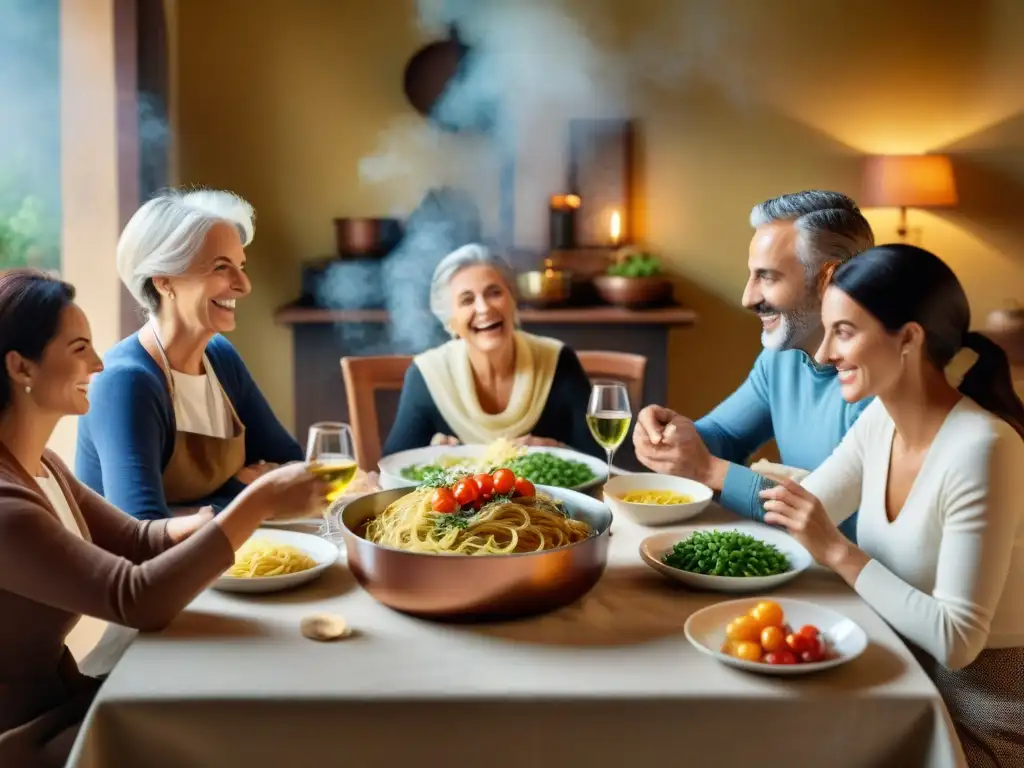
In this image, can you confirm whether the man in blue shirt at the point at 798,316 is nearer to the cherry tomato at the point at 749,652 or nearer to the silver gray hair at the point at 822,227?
the silver gray hair at the point at 822,227

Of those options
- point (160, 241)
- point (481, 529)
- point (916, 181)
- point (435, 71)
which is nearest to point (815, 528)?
point (481, 529)

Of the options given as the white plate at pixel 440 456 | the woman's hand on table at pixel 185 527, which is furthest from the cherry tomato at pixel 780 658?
the woman's hand on table at pixel 185 527

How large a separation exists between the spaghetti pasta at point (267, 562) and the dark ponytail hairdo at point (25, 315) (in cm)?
38

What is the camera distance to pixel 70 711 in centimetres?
140

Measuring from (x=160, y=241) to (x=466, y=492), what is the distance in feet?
3.31

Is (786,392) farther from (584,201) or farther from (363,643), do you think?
(584,201)

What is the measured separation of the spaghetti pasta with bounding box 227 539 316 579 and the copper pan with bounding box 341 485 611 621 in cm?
15

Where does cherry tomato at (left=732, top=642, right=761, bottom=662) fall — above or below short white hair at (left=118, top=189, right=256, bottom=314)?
below

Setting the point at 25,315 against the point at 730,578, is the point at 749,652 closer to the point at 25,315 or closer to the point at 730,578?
the point at 730,578

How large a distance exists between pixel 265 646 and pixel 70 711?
1.15 ft

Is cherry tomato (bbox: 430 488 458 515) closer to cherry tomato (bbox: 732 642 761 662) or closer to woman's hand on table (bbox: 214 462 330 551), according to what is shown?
woman's hand on table (bbox: 214 462 330 551)

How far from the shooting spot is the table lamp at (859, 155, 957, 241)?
14.0ft

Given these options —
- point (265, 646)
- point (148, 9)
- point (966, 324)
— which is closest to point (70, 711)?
point (265, 646)

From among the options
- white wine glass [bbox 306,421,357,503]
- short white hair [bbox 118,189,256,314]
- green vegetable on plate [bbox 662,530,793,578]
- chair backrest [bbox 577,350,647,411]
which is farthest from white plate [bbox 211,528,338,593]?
chair backrest [bbox 577,350,647,411]
